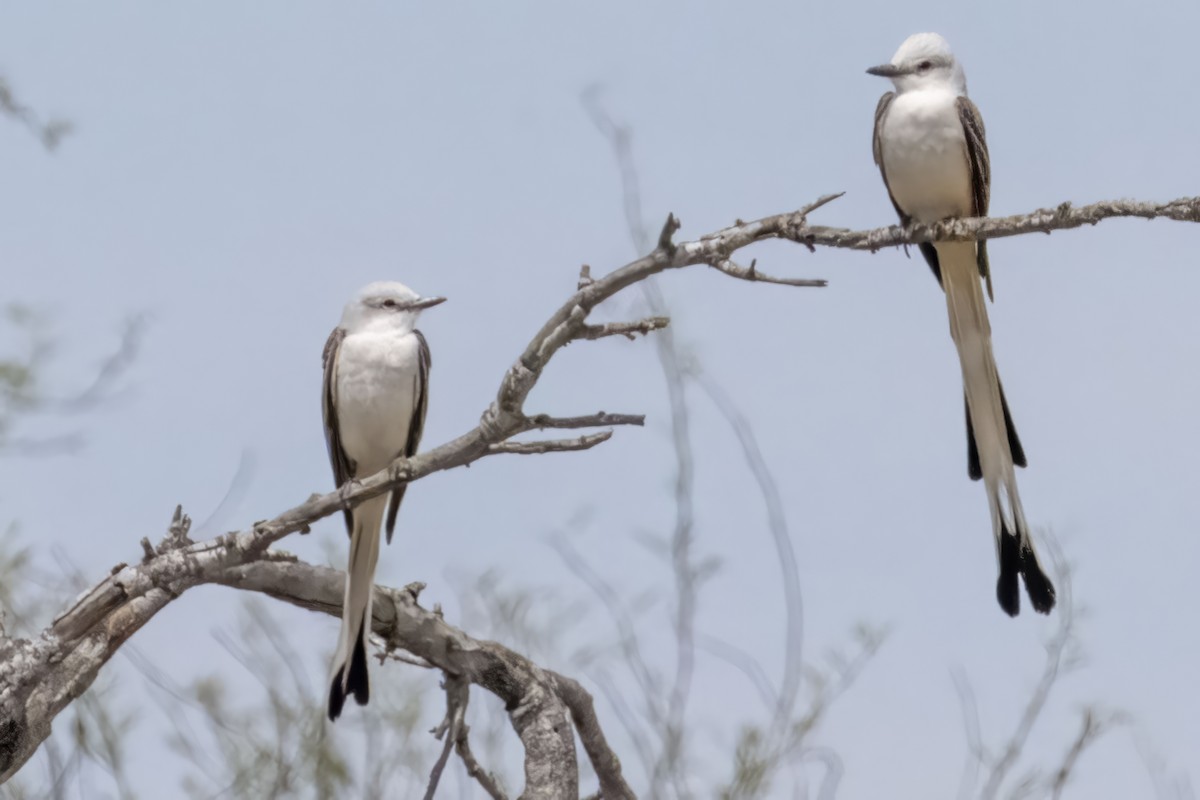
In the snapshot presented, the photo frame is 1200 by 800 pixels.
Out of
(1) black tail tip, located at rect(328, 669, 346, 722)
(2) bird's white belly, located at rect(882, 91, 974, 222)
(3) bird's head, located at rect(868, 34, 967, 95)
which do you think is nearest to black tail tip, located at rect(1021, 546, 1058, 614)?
(2) bird's white belly, located at rect(882, 91, 974, 222)

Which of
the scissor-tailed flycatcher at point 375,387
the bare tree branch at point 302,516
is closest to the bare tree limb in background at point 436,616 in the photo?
the bare tree branch at point 302,516

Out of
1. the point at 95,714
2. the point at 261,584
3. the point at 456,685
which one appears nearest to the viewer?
the point at 261,584

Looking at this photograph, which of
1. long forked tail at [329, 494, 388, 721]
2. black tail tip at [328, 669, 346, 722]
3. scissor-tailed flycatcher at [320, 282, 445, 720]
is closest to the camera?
long forked tail at [329, 494, 388, 721]

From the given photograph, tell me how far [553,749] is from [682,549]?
2.57 feet

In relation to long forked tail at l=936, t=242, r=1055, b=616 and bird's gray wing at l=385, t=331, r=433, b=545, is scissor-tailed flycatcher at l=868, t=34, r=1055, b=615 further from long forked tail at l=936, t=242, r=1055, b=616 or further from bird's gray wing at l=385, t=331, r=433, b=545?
bird's gray wing at l=385, t=331, r=433, b=545

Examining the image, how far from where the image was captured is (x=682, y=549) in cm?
436

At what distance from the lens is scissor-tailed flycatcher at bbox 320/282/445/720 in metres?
4.75

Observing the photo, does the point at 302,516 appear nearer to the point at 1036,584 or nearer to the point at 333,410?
the point at 333,410

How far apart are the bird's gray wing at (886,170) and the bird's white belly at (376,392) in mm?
1606

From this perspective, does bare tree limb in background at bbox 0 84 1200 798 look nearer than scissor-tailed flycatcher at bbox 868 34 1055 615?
Yes

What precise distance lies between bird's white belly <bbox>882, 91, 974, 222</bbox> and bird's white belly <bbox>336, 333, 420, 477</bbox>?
5.42 ft

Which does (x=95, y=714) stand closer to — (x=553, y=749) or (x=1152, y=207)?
(x=553, y=749)

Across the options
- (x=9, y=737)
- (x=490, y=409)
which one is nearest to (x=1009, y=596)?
(x=490, y=409)

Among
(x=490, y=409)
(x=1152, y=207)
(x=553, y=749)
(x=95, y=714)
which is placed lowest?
(x=553, y=749)
